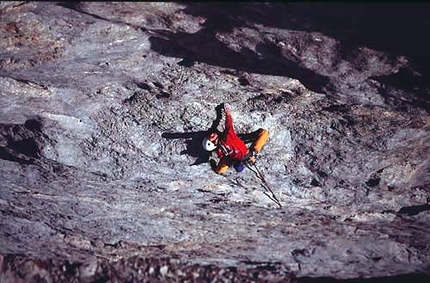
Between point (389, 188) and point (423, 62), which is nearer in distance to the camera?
point (423, 62)

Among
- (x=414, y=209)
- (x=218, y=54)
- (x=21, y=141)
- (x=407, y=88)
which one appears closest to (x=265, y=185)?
(x=218, y=54)

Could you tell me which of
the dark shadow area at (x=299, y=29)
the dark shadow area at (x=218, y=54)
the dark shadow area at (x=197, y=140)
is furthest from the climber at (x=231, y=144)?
the dark shadow area at (x=299, y=29)

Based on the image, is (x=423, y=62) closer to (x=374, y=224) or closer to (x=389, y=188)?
(x=389, y=188)

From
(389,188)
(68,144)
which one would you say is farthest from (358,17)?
(68,144)

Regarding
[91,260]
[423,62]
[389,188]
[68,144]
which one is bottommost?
[91,260]

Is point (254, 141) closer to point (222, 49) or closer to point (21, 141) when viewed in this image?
point (222, 49)

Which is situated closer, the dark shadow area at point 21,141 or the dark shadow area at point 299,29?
the dark shadow area at point 299,29

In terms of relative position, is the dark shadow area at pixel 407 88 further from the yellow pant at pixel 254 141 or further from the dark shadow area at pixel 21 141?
the dark shadow area at pixel 21 141

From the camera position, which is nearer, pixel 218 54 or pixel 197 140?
pixel 218 54
